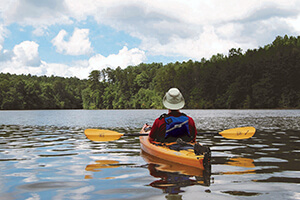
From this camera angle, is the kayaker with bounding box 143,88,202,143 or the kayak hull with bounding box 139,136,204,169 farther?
the kayaker with bounding box 143,88,202,143

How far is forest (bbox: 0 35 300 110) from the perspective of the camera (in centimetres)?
8012

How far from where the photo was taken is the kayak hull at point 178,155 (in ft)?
20.7

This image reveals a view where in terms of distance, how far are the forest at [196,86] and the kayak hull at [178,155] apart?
7564cm

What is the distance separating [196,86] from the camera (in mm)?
102812

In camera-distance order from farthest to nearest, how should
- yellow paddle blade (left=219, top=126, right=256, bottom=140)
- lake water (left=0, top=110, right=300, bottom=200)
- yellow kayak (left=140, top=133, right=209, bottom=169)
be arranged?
yellow paddle blade (left=219, top=126, right=256, bottom=140), yellow kayak (left=140, top=133, right=209, bottom=169), lake water (left=0, top=110, right=300, bottom=200)

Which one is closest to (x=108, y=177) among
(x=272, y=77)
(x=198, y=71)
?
(x=272, y=77)

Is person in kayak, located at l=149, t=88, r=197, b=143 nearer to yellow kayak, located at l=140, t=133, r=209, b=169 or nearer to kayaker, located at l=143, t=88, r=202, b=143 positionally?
kayaker, located at l=143, t=88, r=202, b=143

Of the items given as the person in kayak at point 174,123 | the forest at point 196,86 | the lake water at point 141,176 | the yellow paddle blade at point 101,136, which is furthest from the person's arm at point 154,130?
the forest at point 196,86

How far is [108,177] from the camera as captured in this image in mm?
6102

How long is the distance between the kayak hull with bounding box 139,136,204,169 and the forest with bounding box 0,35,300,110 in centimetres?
7564

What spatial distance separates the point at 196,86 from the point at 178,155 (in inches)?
3832

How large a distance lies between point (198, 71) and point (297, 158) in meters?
97.6

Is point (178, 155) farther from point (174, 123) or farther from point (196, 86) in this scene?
point (196, 86)

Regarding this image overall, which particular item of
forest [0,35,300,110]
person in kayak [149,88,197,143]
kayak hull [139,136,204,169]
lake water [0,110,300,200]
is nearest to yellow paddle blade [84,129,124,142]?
lake water [0,110,300,200]
